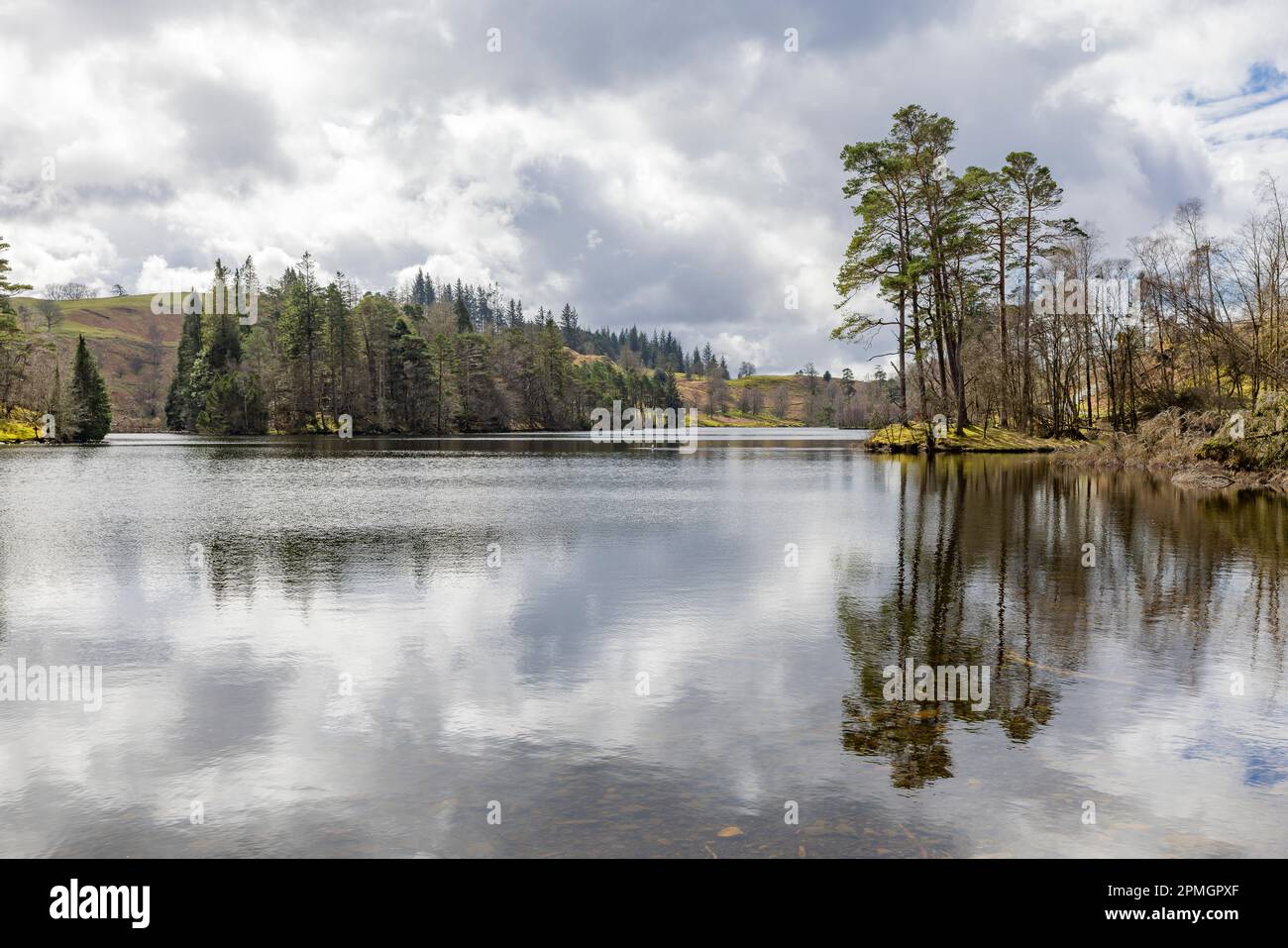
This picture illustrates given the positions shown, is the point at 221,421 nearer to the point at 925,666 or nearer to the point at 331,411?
the point at 331,411

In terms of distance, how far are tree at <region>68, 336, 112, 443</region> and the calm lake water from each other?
279ft

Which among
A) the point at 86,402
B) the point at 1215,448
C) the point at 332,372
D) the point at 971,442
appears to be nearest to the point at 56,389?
the point at 86,402

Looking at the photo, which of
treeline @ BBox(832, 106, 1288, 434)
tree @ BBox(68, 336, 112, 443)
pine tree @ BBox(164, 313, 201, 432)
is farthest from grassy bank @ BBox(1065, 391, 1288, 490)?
pine tree @ BBox(164, 313, 201, 432)

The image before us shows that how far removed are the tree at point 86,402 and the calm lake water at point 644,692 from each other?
84901mm

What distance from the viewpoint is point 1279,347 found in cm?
5512

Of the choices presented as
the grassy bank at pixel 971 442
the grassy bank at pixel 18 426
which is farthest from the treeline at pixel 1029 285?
the grassy bank at pixel 18 426

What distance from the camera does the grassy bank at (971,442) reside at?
203ft

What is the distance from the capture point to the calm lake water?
6836 mm

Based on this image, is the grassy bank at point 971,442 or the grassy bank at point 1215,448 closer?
the grassy bank at point 1215,448

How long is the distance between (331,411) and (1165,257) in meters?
114

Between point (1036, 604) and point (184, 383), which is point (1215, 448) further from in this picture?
point (184, 383)

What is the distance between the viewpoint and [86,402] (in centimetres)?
9681

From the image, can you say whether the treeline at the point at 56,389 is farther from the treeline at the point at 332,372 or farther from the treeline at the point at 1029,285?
the treeline at the point at 1029,285
